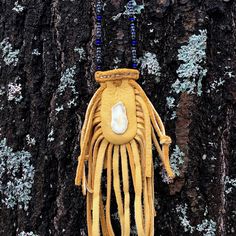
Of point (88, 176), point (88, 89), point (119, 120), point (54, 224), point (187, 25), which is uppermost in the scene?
point (187, 25)

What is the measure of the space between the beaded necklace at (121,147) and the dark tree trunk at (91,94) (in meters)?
0.09

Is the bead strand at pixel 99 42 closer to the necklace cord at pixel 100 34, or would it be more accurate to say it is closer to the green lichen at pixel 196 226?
the necklace cord at pixel 100 34

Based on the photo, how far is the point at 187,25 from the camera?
124cm

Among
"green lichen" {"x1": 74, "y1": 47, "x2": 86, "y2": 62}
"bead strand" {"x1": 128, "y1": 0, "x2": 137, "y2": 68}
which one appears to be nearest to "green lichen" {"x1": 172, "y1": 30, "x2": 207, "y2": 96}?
"bead strand" {"x1": 128, "y1": 0, "x2": 137, "y2": 68}

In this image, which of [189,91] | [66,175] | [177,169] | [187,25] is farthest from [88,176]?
[187,25]

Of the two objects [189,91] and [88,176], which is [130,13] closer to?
[189,91]

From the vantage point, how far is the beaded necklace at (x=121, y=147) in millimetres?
1145

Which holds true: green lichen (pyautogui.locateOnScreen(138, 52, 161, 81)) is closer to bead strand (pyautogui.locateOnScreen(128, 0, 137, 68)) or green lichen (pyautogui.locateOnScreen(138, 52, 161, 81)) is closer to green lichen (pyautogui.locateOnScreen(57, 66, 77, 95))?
bead strand (pyautogui.locateOnScreen(128, 0, 137, 68))

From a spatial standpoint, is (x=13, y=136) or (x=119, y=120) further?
(x=13, y=136)

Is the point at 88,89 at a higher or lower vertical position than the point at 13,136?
higher

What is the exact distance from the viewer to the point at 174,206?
124 cm

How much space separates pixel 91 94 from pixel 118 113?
6.0 inches

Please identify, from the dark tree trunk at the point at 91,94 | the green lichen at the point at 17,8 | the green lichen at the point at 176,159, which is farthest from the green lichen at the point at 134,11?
the green lichen at the point at 176,159

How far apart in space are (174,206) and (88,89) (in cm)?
38
